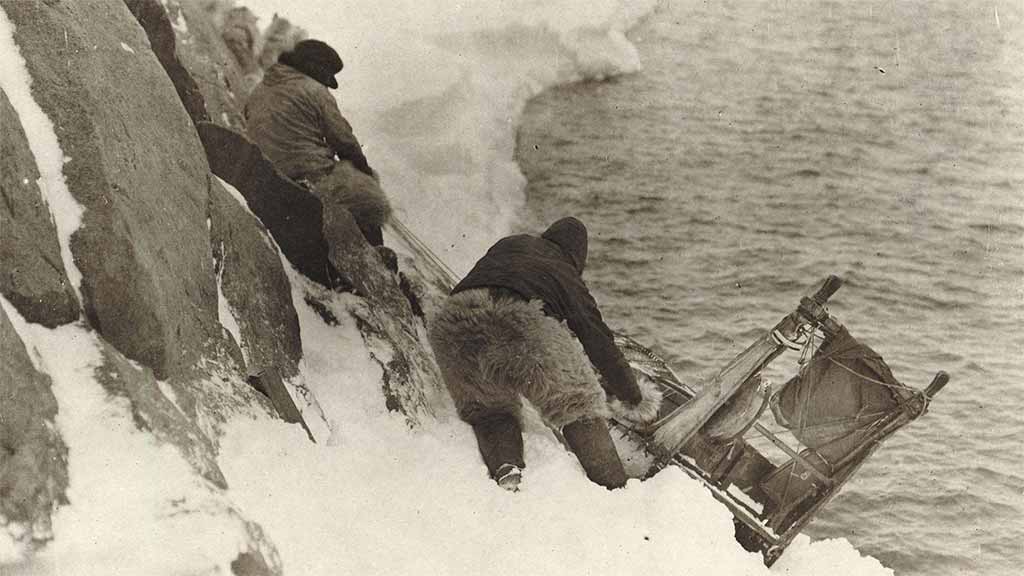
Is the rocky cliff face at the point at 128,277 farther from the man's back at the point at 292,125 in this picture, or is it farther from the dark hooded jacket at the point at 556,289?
the man's back at the point at 292,125

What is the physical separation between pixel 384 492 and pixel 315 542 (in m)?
0.59

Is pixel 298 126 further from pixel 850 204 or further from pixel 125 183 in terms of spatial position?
pixel 850 204

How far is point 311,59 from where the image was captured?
6.39 meters

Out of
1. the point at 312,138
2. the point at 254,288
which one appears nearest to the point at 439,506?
the point at 254,288

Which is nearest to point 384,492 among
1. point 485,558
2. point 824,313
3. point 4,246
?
point 485,558

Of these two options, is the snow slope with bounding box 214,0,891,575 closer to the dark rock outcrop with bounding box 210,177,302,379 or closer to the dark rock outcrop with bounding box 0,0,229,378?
the dark rock outcrop with bounding box 210,177,302,379

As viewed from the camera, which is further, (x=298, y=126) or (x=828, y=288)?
(x=298, y=126)

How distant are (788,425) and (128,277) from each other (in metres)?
3.40

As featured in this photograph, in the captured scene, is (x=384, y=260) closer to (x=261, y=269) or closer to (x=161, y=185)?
(x=261, y=269)

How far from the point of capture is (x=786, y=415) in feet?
16.7

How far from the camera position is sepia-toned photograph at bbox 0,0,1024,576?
114 inches

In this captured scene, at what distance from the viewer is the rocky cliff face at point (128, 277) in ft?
8.67

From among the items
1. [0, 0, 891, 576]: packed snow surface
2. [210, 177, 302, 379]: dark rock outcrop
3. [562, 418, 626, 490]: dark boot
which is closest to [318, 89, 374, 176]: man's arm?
[0, 0, 891, 576]: packed snow surface

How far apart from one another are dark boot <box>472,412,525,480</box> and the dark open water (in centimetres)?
320
